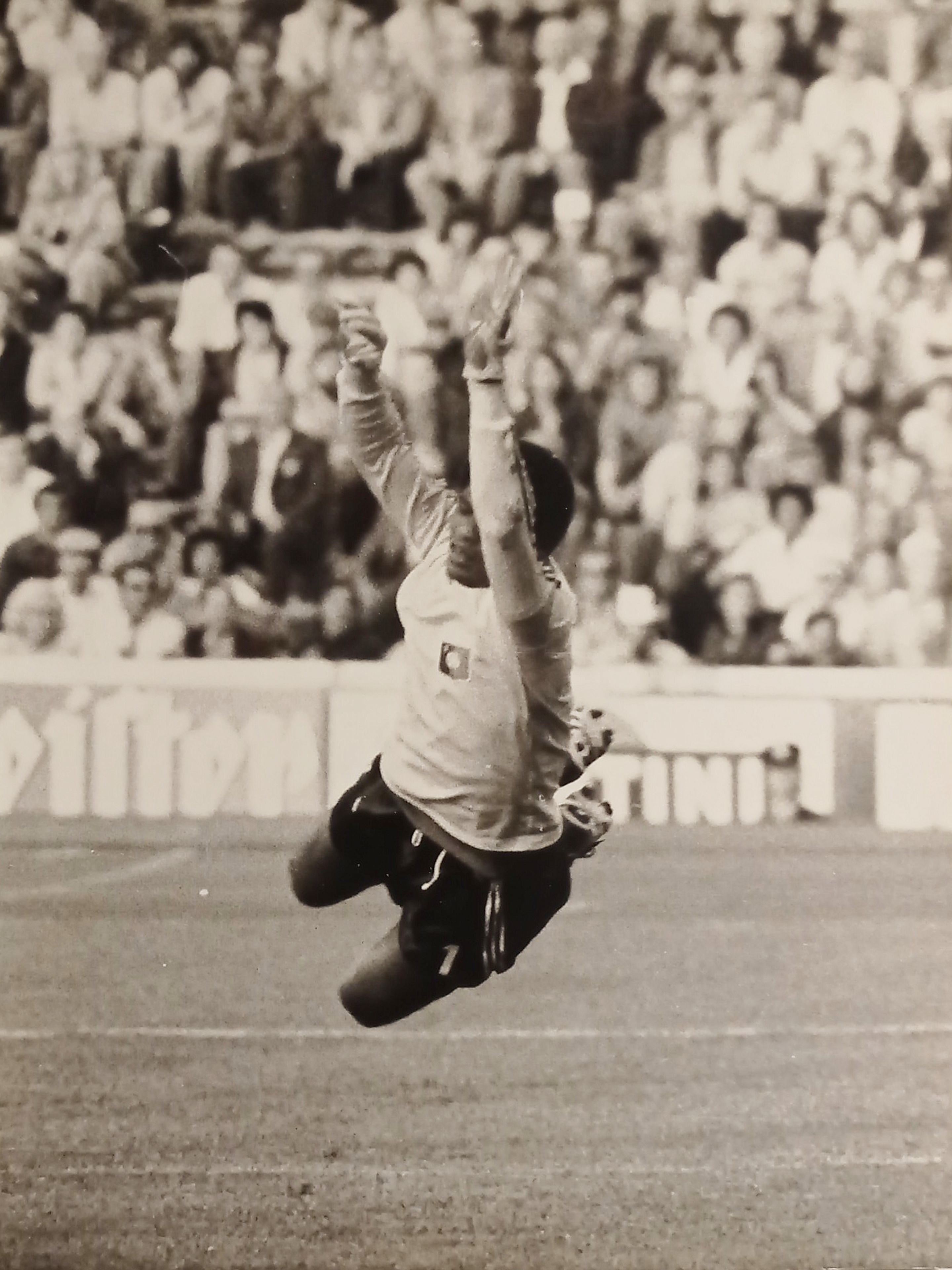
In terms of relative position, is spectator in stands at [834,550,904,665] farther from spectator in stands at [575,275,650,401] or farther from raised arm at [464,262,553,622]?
raised arm at [464,262,553,622]

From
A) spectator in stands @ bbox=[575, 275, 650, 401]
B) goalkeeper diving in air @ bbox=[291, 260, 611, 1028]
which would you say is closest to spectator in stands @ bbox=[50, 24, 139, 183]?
goalkeeper diving in air @ bbox=[291, 260, 611, 1028]

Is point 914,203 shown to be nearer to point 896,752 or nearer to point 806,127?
point 806,127

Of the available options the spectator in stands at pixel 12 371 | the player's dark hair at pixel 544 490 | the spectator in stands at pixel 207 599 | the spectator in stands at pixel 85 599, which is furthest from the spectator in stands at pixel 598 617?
the spectator in stands at pixel 12 371

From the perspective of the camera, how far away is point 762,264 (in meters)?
2.87

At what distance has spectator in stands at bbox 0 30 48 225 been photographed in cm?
279

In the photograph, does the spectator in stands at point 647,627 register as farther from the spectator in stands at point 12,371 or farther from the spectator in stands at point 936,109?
the spectator in stands at point 12,371

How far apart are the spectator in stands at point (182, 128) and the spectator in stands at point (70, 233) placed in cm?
7

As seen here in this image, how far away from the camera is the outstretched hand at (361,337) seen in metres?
2.68

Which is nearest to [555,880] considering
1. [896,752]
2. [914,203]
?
[896,752]

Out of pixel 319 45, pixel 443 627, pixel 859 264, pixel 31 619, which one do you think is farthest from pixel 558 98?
pixel 31 619

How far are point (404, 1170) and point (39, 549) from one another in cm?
139

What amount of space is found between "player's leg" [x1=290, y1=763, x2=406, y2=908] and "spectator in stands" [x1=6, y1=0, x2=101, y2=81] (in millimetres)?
1498

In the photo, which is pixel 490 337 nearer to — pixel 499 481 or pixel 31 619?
pixel 499 481

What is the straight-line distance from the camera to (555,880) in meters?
2.65
